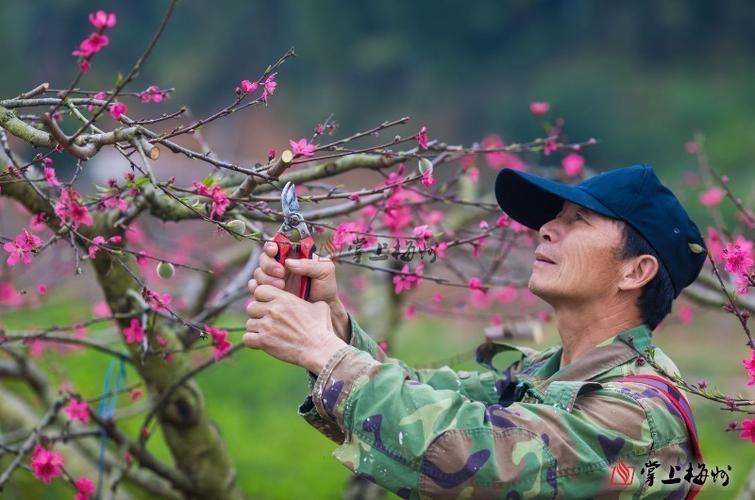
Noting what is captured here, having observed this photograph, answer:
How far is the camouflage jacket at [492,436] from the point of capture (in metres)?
1.88

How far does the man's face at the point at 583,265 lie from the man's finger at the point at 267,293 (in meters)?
0.64

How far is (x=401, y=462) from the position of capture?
1.88 m

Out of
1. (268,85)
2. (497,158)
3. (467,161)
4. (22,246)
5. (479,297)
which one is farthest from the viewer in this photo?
(497,158)

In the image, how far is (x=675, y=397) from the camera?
2.14 metres

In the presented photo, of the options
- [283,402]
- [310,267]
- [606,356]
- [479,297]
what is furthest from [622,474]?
[283,402]

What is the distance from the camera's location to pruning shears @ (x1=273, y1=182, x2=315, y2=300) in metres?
2.11

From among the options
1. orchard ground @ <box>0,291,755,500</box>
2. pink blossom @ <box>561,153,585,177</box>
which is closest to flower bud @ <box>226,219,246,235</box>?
orchard ground @ <box>0,291,755,500</box>

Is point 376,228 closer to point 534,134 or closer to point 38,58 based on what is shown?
point 534,134

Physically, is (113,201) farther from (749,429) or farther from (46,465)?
(749,429)

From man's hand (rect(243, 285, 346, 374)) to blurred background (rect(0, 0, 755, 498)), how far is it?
1558 centimetres

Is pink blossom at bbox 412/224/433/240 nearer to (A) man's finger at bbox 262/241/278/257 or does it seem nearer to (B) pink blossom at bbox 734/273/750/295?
(A) man's finger at bbox 262/241/278/257

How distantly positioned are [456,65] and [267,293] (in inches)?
853

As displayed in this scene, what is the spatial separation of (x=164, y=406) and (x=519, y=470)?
1764mm

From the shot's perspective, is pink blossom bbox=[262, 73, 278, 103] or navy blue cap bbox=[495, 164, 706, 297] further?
navy blue cap bbox=[495, 164, 706, 297]
